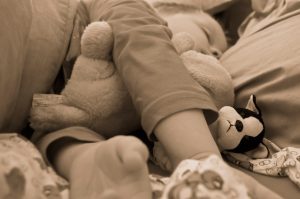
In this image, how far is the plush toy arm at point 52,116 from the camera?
2.22 ft

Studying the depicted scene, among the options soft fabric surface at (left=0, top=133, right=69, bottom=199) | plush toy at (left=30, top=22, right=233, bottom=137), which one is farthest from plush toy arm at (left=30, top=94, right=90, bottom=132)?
soft fabric surface at (left=0, top=133, right=69, bottom=199)

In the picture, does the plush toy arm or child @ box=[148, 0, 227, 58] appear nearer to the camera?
the plush toy arm

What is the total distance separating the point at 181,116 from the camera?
588mm

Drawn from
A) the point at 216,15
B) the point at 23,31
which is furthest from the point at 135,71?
the point at 216,15

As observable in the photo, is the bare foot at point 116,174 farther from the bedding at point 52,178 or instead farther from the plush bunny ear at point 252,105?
the plush bunny ear at point 252,105

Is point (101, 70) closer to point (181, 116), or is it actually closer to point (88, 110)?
point (88, 110)

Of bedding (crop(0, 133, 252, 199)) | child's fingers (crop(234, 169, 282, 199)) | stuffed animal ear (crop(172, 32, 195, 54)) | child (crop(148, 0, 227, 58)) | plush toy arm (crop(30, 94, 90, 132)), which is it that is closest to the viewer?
bedding (crop(0, 133, 252, 199))

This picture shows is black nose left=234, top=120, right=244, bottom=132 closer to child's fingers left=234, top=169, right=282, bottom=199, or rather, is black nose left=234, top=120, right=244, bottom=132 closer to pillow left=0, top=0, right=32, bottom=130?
child's fingers left=234, top=169, right=282, bottom=199

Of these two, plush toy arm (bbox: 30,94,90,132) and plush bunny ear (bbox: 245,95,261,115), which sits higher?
plush toy arm (bbox: 30,94,90,132)

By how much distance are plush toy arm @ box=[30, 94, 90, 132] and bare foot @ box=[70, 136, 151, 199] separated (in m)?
0.18

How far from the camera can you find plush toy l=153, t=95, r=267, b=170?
0.68 m

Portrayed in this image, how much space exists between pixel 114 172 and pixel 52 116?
243mm

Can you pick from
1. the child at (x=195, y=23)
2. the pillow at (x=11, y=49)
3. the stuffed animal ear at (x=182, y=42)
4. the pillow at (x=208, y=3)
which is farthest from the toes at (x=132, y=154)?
the pillow at (x=208, y=3)

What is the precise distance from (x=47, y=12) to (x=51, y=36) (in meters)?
0.06
